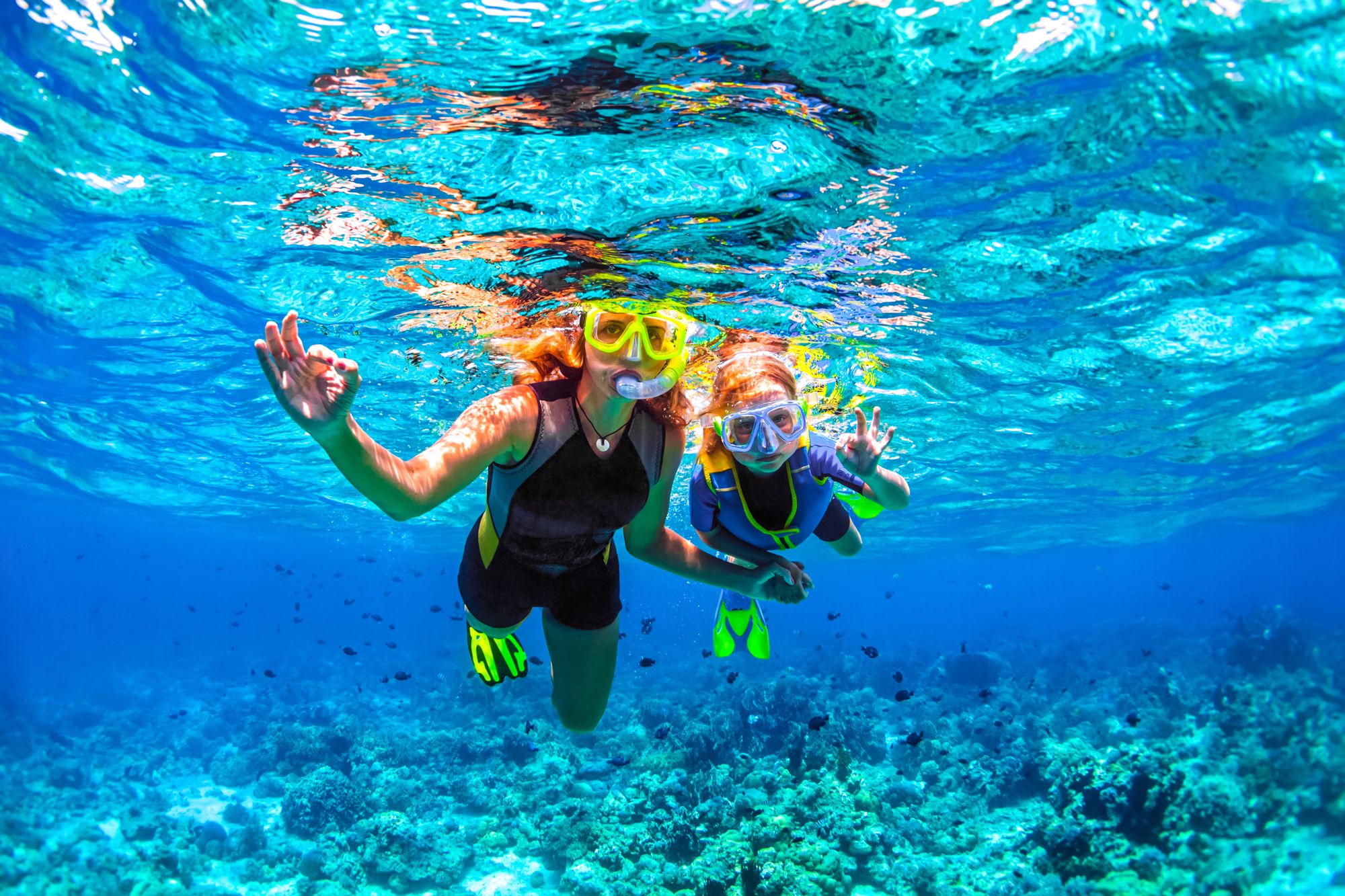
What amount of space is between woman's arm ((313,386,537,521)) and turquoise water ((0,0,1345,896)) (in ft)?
11.7

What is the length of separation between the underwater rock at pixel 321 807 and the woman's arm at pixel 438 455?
48.2ft

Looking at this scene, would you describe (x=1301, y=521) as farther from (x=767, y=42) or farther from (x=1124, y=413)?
(x=767, y=42)

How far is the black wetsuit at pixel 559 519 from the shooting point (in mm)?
4457

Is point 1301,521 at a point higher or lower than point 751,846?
higher

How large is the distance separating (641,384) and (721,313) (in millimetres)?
6939

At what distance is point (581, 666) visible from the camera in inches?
215

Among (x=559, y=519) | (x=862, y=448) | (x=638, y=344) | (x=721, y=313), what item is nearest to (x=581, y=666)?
(x=559, y=519)

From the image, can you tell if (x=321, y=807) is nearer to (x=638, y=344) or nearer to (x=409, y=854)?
(x=409, y=854)

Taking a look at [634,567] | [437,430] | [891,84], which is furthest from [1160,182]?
[634,567]

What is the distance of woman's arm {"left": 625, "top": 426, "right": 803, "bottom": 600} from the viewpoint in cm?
544

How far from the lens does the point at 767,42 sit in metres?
5.66

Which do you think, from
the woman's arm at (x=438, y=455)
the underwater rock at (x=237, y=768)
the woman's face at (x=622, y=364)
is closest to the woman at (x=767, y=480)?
the woman's face at (x=622, y=364)

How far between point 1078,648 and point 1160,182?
126 feet

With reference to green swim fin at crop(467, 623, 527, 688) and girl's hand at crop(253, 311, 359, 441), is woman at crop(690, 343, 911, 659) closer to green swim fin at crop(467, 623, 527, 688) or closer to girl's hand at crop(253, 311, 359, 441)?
green swim fin at crop(467, 623, 527, 688)
